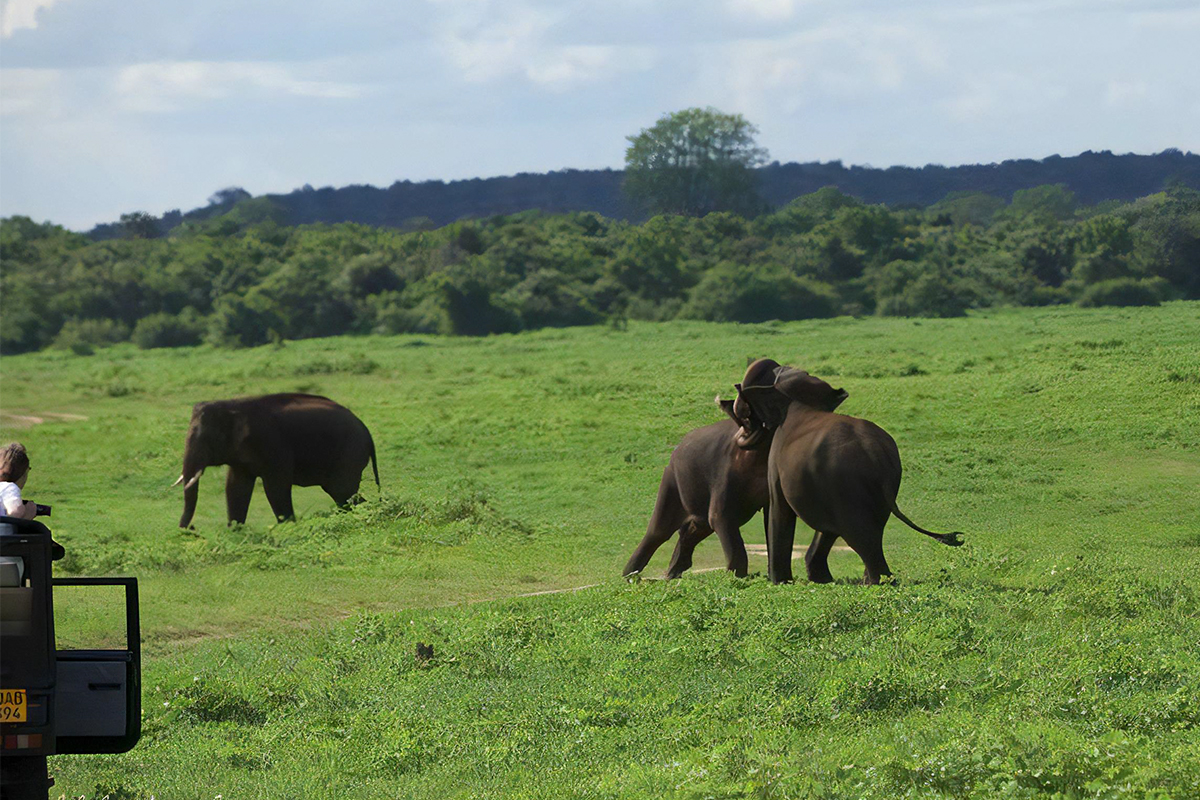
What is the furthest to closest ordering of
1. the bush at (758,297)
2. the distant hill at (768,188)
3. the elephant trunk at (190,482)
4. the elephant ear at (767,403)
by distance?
the bush at (758,297) → the distant hill at (768,188) → the elephant trunk at (190,482) → the elephant ear at (767,403)

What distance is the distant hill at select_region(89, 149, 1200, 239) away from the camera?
87.7 feet

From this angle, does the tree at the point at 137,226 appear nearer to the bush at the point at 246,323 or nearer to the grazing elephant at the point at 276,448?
the bush at the point at 246,323

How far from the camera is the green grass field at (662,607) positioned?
746 centimetres

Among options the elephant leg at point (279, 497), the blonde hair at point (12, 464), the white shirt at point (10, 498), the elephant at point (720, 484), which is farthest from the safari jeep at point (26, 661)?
the elephant leg at point (279, 497)

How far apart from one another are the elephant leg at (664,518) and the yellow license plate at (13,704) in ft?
27.4

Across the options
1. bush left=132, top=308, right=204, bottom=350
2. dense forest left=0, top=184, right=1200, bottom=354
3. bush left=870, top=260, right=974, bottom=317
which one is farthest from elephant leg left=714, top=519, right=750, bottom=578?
bush left=132, top=308, right=204, bottom=350

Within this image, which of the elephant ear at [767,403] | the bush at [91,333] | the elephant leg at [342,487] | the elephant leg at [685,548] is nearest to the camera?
the elephant ear at [767,403]

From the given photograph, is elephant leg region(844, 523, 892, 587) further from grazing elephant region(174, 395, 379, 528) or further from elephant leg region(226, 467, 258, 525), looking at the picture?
elephant leg region(226, 467, 258, 525)

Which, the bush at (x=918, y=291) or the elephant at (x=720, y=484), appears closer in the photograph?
the elephant at (x=720, y=484)

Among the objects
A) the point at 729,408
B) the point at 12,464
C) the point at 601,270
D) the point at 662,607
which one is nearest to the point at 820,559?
the point at 729,408

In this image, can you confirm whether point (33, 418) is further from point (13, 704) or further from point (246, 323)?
point (13, 704)

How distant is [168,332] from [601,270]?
1603 centimetres

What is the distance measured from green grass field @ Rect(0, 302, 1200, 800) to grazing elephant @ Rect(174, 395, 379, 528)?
1.91 ft

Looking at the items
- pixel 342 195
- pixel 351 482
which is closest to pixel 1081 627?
pixel 351 482
